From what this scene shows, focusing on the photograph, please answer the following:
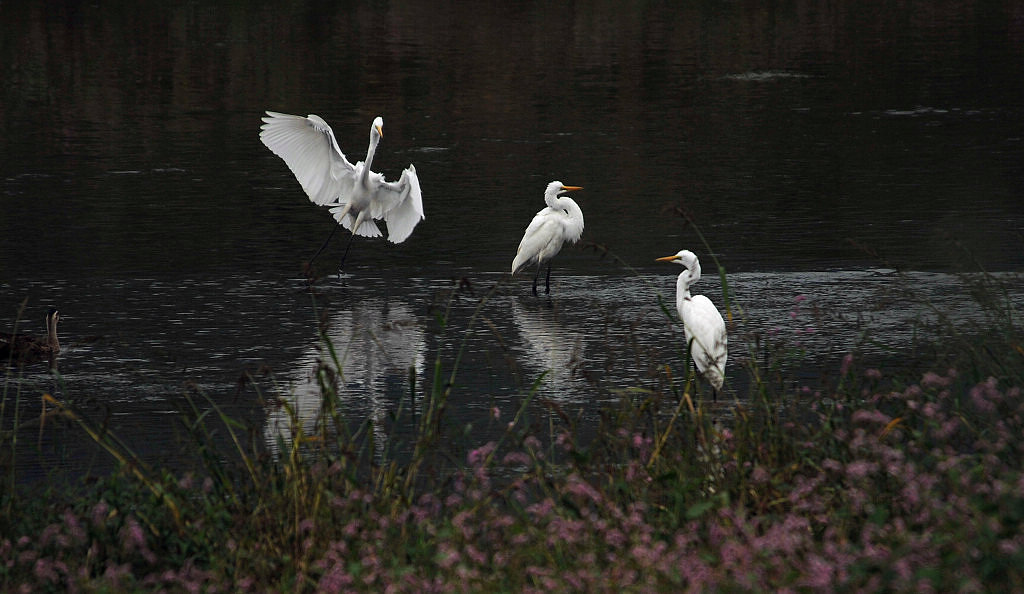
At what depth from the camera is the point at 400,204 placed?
557 inches

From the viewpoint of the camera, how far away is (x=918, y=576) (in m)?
4.66

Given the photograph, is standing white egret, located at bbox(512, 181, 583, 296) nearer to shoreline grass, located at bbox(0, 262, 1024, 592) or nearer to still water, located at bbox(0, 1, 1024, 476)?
still water, located at bbox(0, 1, 1024, 476)

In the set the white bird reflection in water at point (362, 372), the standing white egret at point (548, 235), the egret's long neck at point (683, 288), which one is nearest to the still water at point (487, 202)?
the white bird reflection in water at point (362, 372)

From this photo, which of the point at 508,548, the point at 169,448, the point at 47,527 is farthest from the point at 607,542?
the point at 169,448

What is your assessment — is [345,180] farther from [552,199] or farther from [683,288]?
[683,288]

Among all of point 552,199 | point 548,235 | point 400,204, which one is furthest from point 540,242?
point 400,204

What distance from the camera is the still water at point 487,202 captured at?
973cm

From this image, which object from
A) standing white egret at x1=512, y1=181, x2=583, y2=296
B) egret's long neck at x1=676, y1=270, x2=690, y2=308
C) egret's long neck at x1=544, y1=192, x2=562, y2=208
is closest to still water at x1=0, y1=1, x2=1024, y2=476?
standing white egret at x1=512, y1=181, x2=583, y2=296

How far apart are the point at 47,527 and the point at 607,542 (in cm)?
214

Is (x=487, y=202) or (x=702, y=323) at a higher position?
(x=487, y=202)

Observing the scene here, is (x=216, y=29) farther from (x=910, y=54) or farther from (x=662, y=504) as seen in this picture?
(x=662, y=504)

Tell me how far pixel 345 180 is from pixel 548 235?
8.60 ft

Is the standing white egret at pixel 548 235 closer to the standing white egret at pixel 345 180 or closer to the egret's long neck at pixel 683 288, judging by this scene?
the standing white egret at pixel 345 180

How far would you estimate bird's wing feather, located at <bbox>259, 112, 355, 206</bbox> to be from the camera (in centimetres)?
1416
